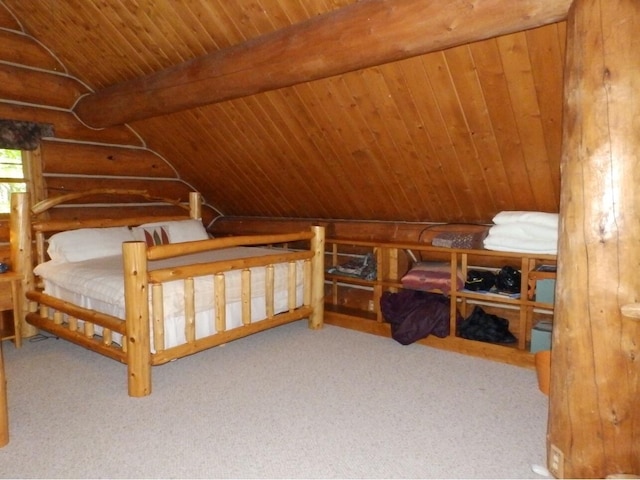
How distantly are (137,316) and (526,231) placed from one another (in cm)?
259

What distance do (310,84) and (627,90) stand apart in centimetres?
201

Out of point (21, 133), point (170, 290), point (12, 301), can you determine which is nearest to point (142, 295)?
point (170, 290)

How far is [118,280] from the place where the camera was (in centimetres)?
284

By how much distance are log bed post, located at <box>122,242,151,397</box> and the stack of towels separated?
7.77 ft

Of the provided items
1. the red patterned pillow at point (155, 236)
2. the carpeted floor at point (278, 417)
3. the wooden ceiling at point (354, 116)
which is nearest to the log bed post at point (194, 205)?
the wooden ceiling at point (354, 116)

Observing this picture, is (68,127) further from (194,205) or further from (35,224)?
(194,205)

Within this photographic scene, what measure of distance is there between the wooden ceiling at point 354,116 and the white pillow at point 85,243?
3.93 feet

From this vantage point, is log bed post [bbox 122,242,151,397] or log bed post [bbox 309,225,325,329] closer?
log bed post [bbox 122,242,151,397]

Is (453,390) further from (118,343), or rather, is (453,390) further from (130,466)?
(118,343)

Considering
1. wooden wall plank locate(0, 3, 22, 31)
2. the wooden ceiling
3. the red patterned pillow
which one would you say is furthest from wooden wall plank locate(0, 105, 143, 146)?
the red patterned pillow

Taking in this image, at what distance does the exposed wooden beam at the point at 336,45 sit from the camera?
6.69ft

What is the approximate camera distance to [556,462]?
182cm

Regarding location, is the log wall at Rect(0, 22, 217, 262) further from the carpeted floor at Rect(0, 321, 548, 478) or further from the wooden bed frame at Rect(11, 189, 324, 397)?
the carpeted floor at Rect(0, 321, 548, 478)

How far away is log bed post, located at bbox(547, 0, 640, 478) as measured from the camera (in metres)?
1.62
